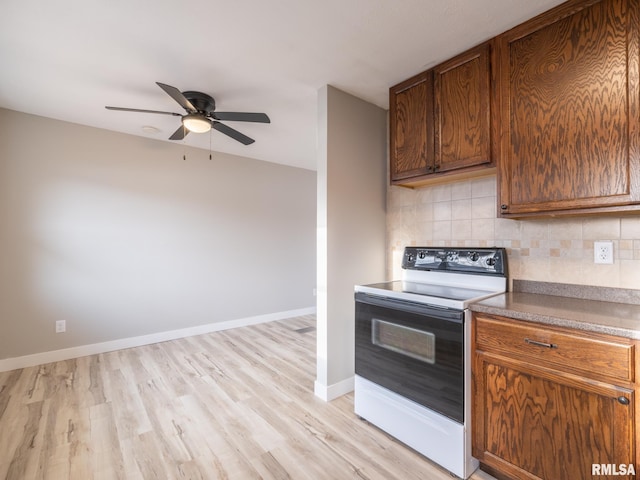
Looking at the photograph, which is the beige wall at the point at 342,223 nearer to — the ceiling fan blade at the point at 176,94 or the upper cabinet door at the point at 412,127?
the upper cabinet door at the point at 412,127

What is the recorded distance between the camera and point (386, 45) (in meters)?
1.89

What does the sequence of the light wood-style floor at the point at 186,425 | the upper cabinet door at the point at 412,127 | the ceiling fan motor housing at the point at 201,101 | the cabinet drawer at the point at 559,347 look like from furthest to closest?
the ceiling fan motor housing at the point at 201,101, the upper cabinet door at the point at 412,127, the light wood-style floor at the point at 186,425, the cabinet drawer at the point at 559,347

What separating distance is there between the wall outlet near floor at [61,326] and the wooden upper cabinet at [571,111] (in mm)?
4126

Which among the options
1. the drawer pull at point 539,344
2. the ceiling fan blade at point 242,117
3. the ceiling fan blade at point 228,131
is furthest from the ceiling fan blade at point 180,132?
the drawer pull at point 539,344

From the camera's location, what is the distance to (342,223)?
244 cm

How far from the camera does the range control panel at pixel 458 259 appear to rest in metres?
1.91

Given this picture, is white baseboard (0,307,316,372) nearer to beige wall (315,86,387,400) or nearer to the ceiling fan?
beige wall (315,86,387,400)

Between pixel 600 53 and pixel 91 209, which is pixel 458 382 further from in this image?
pixel 91 209

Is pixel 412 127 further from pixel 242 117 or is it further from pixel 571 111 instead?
pixel 242 117

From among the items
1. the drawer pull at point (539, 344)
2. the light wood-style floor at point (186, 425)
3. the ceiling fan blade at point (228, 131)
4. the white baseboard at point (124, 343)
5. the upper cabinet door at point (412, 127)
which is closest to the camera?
the drawer pull at point (539, 344)

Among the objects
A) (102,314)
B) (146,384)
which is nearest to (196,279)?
(102,314)

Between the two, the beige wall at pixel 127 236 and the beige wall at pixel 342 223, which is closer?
the beige wall at pixel 342 223

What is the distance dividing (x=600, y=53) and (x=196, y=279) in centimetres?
417

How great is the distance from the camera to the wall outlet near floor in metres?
3.11
